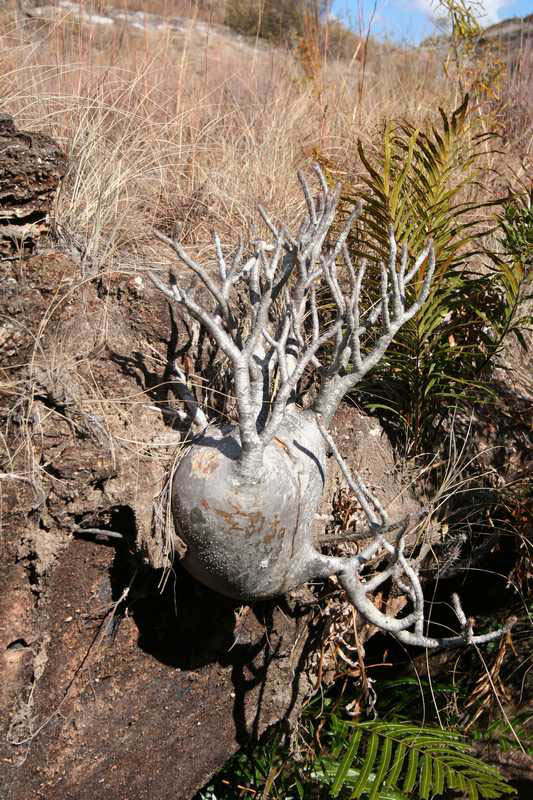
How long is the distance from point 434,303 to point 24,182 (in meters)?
1.48

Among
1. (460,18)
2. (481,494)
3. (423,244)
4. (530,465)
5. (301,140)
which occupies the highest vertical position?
(460,18)

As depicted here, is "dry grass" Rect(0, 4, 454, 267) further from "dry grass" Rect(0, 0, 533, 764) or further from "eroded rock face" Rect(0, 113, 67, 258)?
"eroded rock face" Rect(0, 113, 67, 258)

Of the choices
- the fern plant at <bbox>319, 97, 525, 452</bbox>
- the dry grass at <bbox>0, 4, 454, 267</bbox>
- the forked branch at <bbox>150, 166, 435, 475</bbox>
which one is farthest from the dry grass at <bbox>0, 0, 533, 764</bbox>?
the fern plant at <bbox>319, 97, 525, 452</bbox>

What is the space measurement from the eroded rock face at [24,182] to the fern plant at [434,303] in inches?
41.4

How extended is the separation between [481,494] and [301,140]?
203cm

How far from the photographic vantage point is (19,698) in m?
1.90

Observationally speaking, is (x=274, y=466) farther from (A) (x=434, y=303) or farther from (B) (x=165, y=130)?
(B) (x=165, y=130)

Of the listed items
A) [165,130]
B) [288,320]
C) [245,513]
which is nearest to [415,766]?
[245,513]

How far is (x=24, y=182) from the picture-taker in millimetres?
2055

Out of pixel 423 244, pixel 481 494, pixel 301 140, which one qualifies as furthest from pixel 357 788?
pixel 301 140

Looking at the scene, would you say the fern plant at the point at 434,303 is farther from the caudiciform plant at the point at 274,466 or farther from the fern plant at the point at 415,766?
the fern plant at the point at 415,766

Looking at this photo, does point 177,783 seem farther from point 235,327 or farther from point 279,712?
point 235,327

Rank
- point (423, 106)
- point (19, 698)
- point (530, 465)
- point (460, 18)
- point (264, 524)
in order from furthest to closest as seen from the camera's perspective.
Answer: point (423, 106) → point (460, 18) → point (530, 465) → point (19, 698) → point (264, 524)

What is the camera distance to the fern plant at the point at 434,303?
2354mm
